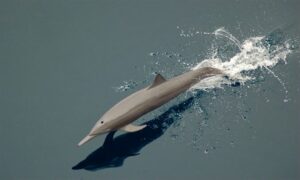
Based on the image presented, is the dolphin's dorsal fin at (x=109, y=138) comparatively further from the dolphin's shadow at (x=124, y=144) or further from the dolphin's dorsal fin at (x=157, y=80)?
the dolphin's dorsal fin at (x=157, y=80)

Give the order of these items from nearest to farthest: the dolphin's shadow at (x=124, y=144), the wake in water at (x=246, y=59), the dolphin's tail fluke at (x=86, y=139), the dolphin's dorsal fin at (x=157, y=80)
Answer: the dolphin's tail fluke at (x=86, y=139), the dolphin's shadow at (x=124, y=144), the dolphin's dorsal fin at (x=157, y=80), the wake in water at (x=246, y=59)

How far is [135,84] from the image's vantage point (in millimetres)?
12109

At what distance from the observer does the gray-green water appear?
11289mm

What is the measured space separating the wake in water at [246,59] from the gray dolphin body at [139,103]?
35.2 inches

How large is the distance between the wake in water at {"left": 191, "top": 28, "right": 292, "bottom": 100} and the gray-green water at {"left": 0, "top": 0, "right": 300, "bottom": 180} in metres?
0.19

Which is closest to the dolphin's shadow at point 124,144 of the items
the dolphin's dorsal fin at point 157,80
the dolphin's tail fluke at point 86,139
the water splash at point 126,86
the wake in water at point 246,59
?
the dolphin's tail fluke at point 86,139

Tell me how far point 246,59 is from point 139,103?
Answer: 3334 mm

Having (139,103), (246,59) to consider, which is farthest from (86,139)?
(246,59)

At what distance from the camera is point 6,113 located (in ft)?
39.7

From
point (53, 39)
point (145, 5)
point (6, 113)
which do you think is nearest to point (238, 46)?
point (145, 5)

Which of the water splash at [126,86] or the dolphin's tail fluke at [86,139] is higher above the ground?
the water splash at [126,86]

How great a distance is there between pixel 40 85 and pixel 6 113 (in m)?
1.06

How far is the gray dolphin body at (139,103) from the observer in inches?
426

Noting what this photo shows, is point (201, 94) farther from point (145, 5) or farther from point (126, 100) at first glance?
point (145, 5)
